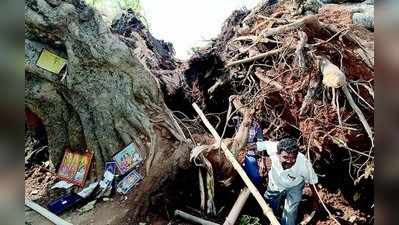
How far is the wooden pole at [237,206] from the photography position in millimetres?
1979

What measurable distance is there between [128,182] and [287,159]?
73 cm

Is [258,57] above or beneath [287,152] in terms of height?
above

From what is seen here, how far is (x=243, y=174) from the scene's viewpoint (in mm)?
1987

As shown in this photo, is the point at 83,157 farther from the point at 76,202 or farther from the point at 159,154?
the point at 159,154

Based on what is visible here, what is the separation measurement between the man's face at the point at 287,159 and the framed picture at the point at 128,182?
2.14ft

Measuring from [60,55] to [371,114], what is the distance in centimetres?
146

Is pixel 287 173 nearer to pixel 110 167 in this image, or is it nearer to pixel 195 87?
pixel 195 87

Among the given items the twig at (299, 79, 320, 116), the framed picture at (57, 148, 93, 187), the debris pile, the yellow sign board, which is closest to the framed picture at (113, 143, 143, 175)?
the framed picture at (57, 148, 93, 187)

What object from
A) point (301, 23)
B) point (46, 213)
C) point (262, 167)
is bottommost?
point (46, 213)

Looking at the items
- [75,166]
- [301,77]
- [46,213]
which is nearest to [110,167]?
[75,166]

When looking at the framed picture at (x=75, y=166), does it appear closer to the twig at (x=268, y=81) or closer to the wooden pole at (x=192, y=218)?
the wooden pole at (x=192, y=218)

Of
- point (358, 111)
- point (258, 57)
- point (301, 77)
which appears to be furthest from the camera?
point (258, 57)
